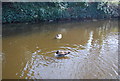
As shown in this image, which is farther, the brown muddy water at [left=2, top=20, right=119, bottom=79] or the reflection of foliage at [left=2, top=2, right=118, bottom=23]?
the reflection of foliage at [left=2, top=2, right=118, bottom=23]

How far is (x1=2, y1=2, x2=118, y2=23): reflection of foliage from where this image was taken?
48.1ft

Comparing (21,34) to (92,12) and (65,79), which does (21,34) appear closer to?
(65,79)

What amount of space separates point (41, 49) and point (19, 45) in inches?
64.6

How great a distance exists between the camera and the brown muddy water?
6.77 meters

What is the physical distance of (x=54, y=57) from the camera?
8188mm

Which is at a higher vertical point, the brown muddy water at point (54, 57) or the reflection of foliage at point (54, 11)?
the reflection of foliage at point (54, 11)

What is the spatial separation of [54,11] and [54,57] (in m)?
8.88

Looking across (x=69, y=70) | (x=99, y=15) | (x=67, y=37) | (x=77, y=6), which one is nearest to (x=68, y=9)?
(x=77, y=6)

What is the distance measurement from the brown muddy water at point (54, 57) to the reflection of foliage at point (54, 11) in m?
2.55

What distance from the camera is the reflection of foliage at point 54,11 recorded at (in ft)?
48.1

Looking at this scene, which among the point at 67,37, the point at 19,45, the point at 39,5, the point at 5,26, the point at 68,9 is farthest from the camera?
the point at 68,9

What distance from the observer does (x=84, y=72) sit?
6887mm

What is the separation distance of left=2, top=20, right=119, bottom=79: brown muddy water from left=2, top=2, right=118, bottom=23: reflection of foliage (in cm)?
255

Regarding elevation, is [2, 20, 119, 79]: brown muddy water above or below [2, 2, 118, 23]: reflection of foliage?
below
